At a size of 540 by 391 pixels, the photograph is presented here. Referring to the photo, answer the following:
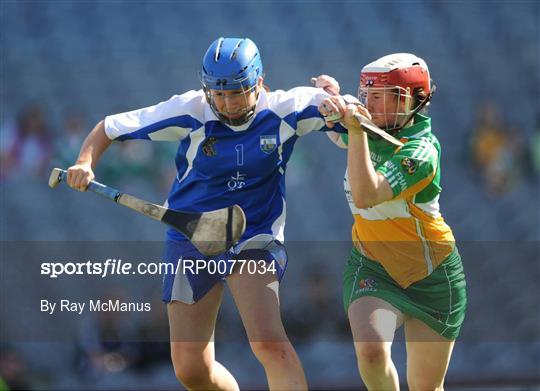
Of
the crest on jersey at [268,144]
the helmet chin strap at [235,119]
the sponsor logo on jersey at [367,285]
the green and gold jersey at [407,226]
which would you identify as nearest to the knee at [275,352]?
the sponsor logo on jersey at [367,285]

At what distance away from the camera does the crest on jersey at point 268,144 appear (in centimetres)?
538

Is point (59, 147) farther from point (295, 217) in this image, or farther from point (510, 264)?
point (510, 264)

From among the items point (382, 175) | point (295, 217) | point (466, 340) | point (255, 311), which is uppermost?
point (382, 175)

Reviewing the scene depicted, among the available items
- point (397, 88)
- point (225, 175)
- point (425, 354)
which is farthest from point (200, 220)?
point (425, 354)

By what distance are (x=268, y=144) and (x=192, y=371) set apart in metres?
1.11

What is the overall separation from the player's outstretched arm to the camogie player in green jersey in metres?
1.09

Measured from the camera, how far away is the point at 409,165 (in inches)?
201

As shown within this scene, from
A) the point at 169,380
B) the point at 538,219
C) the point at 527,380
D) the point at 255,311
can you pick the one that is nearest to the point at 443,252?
the point at 255,311

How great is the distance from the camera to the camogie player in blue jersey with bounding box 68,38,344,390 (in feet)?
17.4

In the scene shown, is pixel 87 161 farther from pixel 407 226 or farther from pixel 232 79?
pixel 407 226

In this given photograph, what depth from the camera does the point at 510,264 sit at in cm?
1075

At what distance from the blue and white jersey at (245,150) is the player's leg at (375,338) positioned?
56 centimetres

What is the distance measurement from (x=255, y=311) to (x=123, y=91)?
21.5 ft

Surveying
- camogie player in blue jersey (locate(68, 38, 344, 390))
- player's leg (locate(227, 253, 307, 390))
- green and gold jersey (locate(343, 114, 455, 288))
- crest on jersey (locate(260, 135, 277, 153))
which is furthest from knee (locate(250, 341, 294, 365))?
crest on jersey (locate(260, 135, 277, 153))
